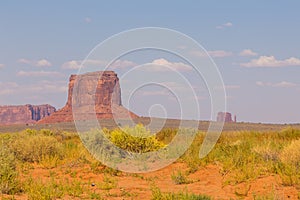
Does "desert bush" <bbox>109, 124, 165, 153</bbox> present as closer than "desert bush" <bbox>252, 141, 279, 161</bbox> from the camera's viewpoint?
No

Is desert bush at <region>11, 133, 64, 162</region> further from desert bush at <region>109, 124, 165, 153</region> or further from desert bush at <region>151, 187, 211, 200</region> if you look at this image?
desert bush at <region>151, 187, 211, 200</region>

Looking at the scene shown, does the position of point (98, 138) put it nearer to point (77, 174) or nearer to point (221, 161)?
point (77, 174)

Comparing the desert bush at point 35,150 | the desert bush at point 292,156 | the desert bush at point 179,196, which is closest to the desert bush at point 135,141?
the desert bush at point 35,150

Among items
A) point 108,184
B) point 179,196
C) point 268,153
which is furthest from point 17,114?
point 179,196

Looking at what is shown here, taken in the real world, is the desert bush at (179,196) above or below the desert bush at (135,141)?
below

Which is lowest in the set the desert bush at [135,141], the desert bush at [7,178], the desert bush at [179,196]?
the desert bush at [179,196]

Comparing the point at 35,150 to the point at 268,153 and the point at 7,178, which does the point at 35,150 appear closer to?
the point at 7,178

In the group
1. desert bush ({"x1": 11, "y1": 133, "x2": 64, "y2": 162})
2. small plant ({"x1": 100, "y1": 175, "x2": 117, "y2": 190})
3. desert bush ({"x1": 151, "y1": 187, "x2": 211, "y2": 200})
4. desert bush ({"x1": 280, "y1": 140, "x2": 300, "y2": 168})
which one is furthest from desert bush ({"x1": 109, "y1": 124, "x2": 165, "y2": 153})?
desert bush ({"x1": 151, "y1": 187, "x2": 211, "y2": 200})

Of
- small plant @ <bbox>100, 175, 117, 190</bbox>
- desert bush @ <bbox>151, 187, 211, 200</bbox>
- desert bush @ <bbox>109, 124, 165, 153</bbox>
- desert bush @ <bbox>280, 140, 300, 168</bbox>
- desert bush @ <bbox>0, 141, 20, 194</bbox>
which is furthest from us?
desert bush @ <bbox>109, 124, 165, 153</bbox>

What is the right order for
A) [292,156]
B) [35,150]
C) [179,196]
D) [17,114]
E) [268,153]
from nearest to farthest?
[179,196]
[292,156]
[268,153]
[35,150]
[17,114]

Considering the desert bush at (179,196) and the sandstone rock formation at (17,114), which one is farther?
the sandstone rock formation at (17,114)

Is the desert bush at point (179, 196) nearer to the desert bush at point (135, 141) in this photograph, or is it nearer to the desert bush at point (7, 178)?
the desert bush at point (7, 178)

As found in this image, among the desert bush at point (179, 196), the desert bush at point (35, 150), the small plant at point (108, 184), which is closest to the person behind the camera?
the desert bush at point (179, 196)

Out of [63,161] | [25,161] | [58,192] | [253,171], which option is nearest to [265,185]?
[253,171]
